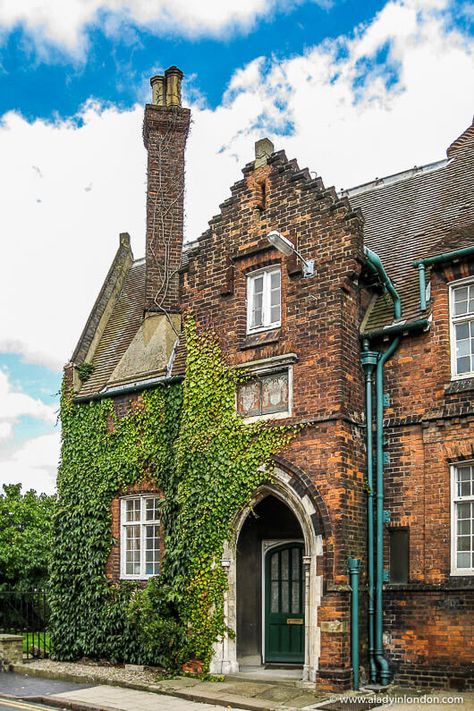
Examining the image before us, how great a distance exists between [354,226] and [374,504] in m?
4.77

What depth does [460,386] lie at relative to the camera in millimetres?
13977

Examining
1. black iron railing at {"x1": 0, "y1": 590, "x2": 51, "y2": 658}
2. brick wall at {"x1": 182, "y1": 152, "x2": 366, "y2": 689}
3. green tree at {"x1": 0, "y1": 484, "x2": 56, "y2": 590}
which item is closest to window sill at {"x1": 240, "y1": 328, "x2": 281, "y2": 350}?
brick wall at {"x1": 182, "y1": 152, "x2": 366, "y2": 689}

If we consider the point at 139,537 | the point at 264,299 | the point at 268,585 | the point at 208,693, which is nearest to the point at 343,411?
the point at 264,299

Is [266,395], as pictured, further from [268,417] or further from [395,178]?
[395,178]

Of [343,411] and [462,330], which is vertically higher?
[462,330]

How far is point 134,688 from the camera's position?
591 inches

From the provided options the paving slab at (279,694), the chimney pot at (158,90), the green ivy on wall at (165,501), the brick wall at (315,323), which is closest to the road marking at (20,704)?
the green ivy on wall at (165,501)

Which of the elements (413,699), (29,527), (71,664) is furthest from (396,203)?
(29,527)

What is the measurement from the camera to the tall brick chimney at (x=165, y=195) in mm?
19766

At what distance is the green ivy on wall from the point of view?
15547 millimetres

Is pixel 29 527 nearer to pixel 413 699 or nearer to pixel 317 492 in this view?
pixel 317 492

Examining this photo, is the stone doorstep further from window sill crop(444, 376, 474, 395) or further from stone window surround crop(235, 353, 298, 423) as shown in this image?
window sill crop(444, 376, 474, 395)

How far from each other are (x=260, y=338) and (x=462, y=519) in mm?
4844

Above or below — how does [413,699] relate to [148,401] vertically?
below
